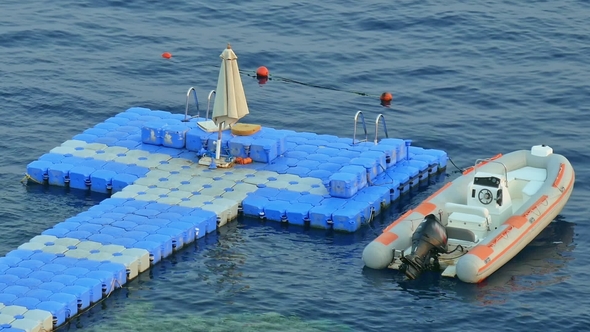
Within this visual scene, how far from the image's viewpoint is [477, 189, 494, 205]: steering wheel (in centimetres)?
4122

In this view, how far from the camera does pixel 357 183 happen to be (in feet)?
143

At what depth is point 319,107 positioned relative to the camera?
182 feet

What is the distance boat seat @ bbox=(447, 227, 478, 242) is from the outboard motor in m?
1.01

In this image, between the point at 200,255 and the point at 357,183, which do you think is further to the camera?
the point at 357,183

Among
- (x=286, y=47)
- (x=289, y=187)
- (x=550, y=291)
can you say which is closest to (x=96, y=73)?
(x=286, y=47)

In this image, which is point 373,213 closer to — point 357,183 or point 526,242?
point 357,183

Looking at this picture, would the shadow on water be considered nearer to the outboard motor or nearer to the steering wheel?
the outboard motor

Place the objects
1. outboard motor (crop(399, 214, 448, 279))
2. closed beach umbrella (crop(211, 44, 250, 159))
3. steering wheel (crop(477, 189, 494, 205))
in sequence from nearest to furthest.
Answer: outboard motor (crop(399, 214, 448, 279)) < steering wheel (crop(477, 189, 494, 205)) < closed beach umbrella (crop(211, 44, 250, 159))

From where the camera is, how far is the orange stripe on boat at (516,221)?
39.8 meters

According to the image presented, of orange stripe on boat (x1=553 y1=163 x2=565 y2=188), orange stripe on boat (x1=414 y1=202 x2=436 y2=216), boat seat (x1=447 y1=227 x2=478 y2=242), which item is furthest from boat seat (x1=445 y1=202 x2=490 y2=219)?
orange stripe on boat (x1=553 y1=163 x2=565 y2=188)

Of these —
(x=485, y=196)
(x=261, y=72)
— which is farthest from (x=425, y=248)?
(x=261, y=72)

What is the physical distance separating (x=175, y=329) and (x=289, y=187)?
33.0 ft

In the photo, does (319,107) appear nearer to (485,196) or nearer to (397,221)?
(485,196)

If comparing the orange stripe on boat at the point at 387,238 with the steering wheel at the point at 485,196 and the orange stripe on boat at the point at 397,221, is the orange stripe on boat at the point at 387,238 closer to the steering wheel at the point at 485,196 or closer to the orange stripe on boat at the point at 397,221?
the orange stripe on boat at the point at 397,221
